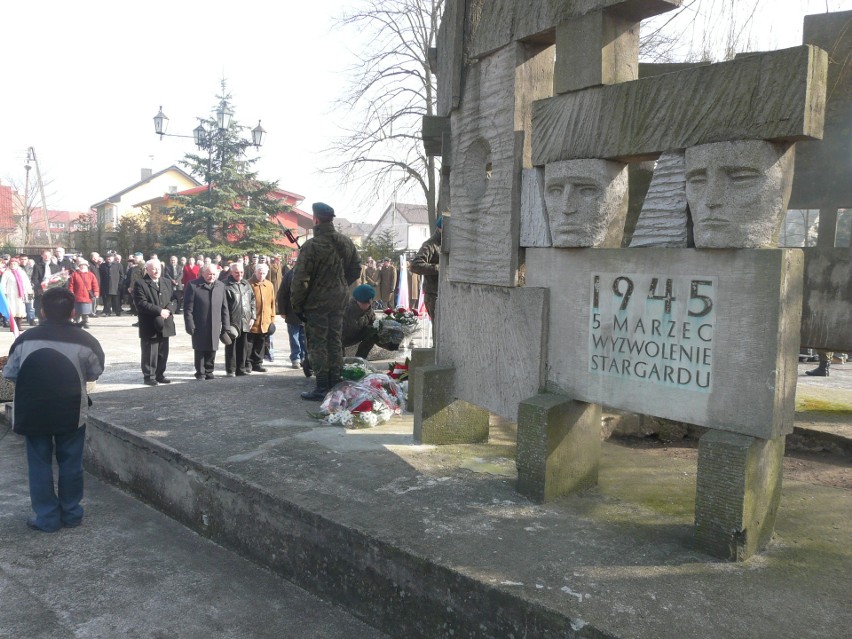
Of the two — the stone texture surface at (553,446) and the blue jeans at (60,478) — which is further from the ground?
the stone texture surface at (553,446)

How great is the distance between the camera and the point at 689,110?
3.37m

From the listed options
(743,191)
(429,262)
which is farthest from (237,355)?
(743,191)

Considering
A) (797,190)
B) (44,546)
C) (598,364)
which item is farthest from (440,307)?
(797,190)

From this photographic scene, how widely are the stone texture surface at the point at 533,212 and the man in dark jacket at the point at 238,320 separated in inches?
217

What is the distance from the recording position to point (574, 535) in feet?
11.5

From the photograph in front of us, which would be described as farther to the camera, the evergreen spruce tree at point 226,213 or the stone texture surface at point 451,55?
the evergreen spruce tree at point 226,213

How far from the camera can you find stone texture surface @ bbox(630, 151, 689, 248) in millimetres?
3479

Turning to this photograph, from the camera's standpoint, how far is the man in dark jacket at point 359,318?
824cm

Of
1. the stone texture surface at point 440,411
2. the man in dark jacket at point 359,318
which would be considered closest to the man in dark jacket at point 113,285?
the man in dark jacket at point 359,318

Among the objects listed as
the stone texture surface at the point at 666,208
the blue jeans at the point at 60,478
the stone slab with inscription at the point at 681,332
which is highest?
the stone texture surface at the point at 666,208

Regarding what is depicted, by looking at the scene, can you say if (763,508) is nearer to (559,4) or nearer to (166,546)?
(559,4)

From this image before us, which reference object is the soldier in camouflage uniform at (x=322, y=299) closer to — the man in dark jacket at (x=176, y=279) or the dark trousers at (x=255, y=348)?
the dark trousers at (x=255, y=348)

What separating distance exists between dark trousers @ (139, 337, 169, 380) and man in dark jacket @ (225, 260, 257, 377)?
780 mm

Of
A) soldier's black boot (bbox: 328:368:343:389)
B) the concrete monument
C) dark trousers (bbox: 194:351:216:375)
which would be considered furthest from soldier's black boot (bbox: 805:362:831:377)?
dark trousers (bbox: 194:351:216:375)
